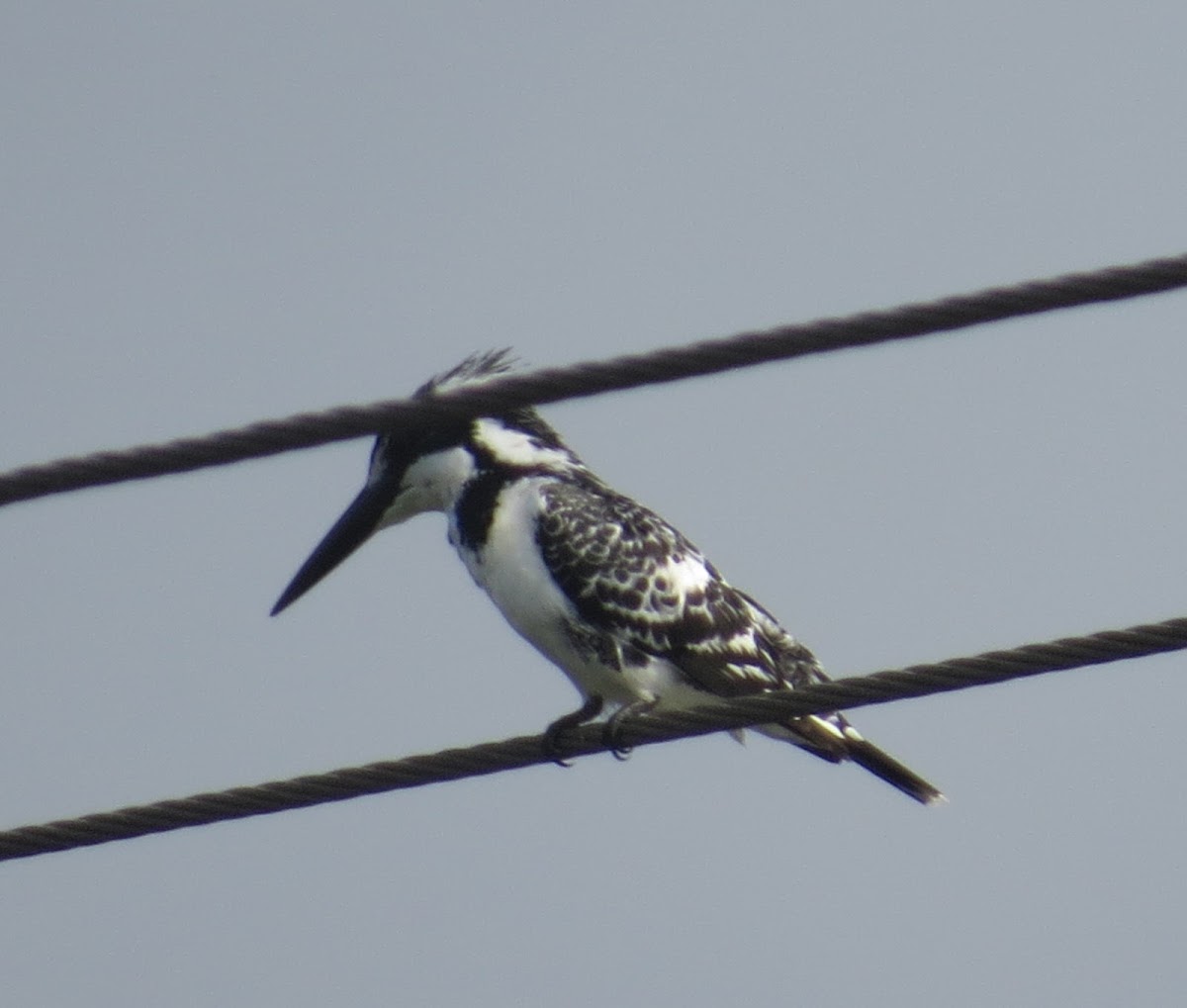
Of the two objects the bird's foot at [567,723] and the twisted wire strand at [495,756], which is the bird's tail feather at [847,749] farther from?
the twisted wire strand at [495,756]

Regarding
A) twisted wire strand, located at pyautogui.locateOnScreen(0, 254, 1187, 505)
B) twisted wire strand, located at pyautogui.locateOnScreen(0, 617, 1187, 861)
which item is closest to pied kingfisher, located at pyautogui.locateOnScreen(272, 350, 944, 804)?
twisted wire strand, located at pyautogui.locateOnScreen(0, 617, 1187, 861)

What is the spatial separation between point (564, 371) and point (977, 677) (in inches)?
33.1

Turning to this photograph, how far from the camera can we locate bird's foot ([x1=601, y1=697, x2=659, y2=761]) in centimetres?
521

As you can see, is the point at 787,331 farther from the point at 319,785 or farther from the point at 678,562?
the point at 678,562

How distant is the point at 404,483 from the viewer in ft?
21.4

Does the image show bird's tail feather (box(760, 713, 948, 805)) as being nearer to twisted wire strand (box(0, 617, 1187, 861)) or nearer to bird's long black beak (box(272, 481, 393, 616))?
bird's long black beak (box(272, 481, 393, 616))

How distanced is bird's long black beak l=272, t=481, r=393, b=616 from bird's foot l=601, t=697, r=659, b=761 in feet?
3.49

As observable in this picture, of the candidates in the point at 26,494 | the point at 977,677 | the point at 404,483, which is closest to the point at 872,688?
the point at 977,677

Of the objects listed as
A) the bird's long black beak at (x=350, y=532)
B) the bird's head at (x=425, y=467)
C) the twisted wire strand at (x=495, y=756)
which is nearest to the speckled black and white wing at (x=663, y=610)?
the bird's head at (x=425, y=467)

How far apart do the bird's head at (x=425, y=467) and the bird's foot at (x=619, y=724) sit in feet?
2.69

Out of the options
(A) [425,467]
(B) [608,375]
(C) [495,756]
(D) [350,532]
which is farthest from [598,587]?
(B) [608,375]

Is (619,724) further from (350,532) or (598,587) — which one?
(350,532)

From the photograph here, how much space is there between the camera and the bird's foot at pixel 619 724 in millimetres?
5209

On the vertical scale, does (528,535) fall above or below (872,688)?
above
